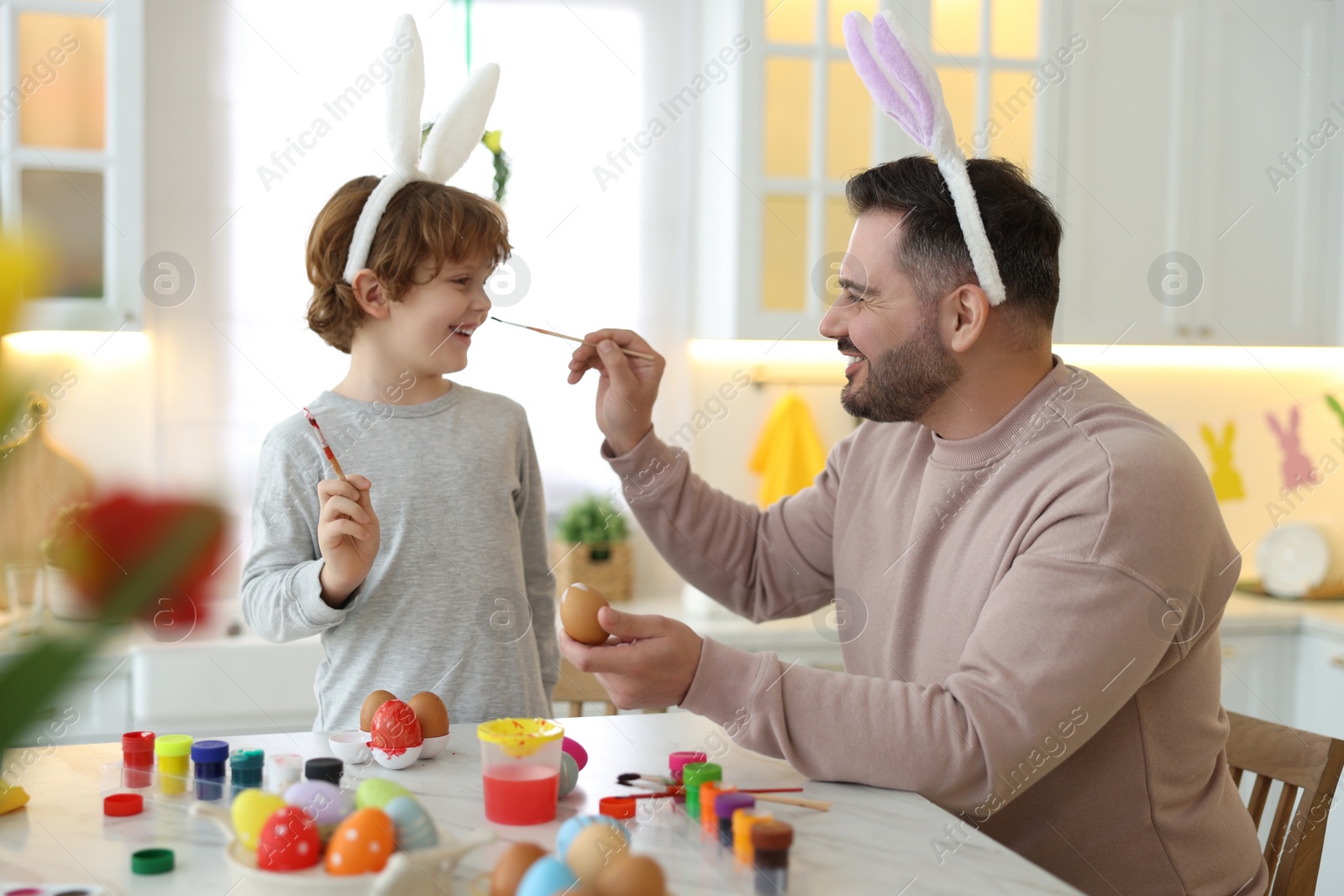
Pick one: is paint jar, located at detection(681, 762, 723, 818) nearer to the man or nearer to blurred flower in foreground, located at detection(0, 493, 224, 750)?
the man

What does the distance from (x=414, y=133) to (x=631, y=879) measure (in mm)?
1220

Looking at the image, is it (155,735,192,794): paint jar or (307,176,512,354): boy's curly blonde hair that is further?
(307,176,512,354): boy's curly blonde hair

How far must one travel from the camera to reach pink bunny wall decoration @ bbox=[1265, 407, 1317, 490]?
125 inches

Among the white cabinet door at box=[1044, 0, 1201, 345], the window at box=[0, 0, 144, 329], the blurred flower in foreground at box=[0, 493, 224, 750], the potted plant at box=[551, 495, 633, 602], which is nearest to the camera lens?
the blurred flower in foreground at box=[0, 493, 224, 750]

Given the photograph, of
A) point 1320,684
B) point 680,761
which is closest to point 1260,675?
point 1320,684

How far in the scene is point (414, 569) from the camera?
59.8 inches

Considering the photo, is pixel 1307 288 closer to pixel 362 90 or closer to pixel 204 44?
pixel 362 90

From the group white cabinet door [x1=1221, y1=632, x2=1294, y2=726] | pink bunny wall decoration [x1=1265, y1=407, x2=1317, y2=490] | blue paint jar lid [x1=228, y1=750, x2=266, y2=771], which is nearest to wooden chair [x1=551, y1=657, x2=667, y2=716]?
blue paint jar lid [x1=228, y1=750, x2=266, y2=771]

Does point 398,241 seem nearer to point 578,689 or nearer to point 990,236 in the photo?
point 578,689

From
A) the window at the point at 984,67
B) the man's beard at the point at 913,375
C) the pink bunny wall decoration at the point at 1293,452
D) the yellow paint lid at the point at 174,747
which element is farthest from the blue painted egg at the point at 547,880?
the pink bunny wall decoration at the point at 1293,452

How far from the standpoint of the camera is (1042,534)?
1195 mm

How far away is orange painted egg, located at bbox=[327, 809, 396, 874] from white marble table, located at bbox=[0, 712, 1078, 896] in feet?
0.27

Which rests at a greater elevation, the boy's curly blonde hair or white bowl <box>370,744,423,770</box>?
the boy's curly blonde hair

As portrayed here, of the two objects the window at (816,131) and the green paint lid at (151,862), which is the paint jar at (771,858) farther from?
the window at (816,131)
